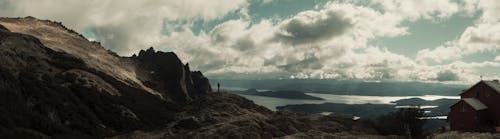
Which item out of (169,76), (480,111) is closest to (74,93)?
(169,76)

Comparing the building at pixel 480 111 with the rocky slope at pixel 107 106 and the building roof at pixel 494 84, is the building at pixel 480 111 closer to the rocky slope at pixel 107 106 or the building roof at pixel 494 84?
the building roof at pixel 494 84

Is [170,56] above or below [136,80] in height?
above

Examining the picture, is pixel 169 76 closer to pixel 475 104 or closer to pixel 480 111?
pixel 475 104

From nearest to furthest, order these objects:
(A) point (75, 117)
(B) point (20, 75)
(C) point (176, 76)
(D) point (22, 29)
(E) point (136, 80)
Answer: (A) point (75, 117)
(B) point (20, 75)
(E) point (136, 80)
(C) point (176, 76)
(D) point (22, 29)

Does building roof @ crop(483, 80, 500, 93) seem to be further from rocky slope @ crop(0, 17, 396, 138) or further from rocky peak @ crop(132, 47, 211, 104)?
rocky peak @ crop(132, 47, 211, 104)

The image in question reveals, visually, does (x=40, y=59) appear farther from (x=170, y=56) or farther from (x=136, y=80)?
(x=170, y=56)

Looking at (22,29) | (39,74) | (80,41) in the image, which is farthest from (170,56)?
(39,74)
